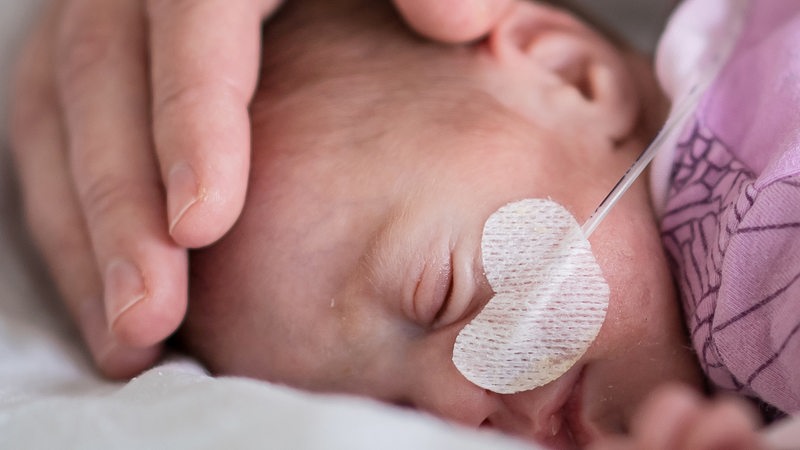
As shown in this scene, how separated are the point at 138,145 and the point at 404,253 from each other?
1.10ft

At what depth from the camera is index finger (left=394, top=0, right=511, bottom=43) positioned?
95cm

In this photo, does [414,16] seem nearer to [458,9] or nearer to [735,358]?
[458,9]

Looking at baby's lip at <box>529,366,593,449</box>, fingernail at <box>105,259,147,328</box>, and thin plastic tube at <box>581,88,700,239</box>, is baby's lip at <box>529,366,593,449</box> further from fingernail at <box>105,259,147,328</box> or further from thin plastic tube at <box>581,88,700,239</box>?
fingernail at <box>105,259,147,328</box>

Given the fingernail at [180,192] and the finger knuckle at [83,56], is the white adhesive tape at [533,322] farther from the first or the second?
the finger knuckle at [83,56]

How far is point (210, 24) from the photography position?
0.94 m

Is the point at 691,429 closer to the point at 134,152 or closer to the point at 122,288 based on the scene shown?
the point at 122,288

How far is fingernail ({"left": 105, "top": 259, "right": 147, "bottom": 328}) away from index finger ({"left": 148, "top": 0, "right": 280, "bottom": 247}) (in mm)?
58

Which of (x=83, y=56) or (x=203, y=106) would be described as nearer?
(x=203, y=106)

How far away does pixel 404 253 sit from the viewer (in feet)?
2.72

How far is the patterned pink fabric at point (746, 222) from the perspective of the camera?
738 millimetres

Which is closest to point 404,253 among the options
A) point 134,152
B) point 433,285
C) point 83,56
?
point 433,285

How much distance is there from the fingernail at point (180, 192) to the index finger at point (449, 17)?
1.01 feet

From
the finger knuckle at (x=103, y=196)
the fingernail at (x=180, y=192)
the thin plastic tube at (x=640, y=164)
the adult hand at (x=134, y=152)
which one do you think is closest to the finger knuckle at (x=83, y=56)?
the adult hand at (x=134, y=152)

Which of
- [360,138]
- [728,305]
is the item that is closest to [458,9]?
[360,138]
